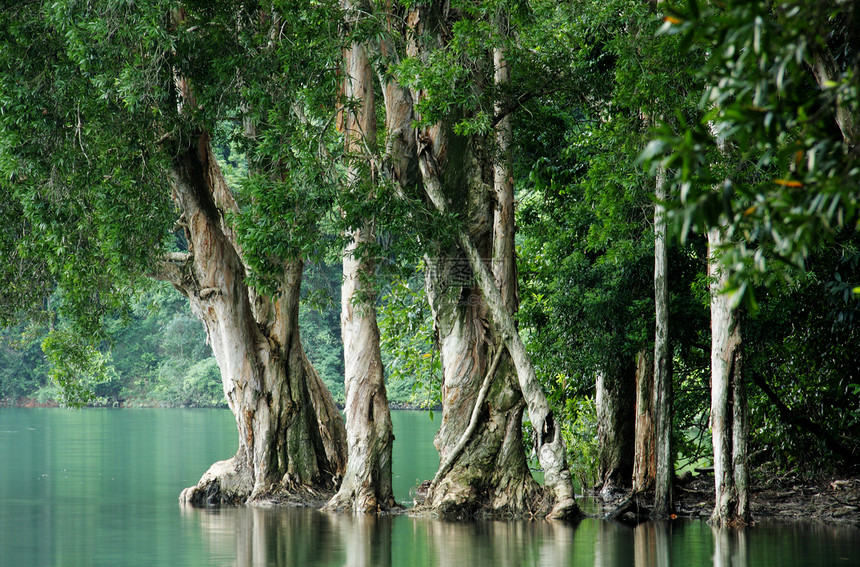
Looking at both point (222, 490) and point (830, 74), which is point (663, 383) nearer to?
point (830, 74)

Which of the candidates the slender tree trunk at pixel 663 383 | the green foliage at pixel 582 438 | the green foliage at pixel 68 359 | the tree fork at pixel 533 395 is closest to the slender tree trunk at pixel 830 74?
the slender tree trunk at pixel 663 383

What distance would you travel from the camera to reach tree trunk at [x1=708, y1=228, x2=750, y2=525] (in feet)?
38.8

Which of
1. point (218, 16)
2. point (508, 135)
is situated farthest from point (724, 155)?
point (218, 16)

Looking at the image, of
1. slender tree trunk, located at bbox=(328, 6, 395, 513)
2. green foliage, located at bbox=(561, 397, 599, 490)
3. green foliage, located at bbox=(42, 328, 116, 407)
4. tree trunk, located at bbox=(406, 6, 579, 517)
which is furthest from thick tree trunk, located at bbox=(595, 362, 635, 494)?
green foliage, located at bbox=(42, 328, 116, 407)

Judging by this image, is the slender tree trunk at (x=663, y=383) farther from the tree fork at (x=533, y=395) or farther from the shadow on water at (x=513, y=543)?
the tree fork at (x=533, y=395)

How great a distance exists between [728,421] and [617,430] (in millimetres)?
4115

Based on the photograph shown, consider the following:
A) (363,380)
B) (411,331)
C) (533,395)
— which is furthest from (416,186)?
(411,331)

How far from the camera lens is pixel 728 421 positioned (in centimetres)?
1194

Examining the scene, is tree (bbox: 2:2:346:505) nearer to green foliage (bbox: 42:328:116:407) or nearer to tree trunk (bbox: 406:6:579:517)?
green foliage (bbox: 42:328:116:407)

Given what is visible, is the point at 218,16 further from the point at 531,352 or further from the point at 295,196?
the point at 531,352

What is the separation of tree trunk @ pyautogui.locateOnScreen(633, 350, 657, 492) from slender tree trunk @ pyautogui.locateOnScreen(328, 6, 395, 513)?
3601 millimetres

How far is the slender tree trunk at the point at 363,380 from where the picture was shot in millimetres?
14195

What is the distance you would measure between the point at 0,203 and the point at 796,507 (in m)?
12.0

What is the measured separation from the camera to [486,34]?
12758 mm
